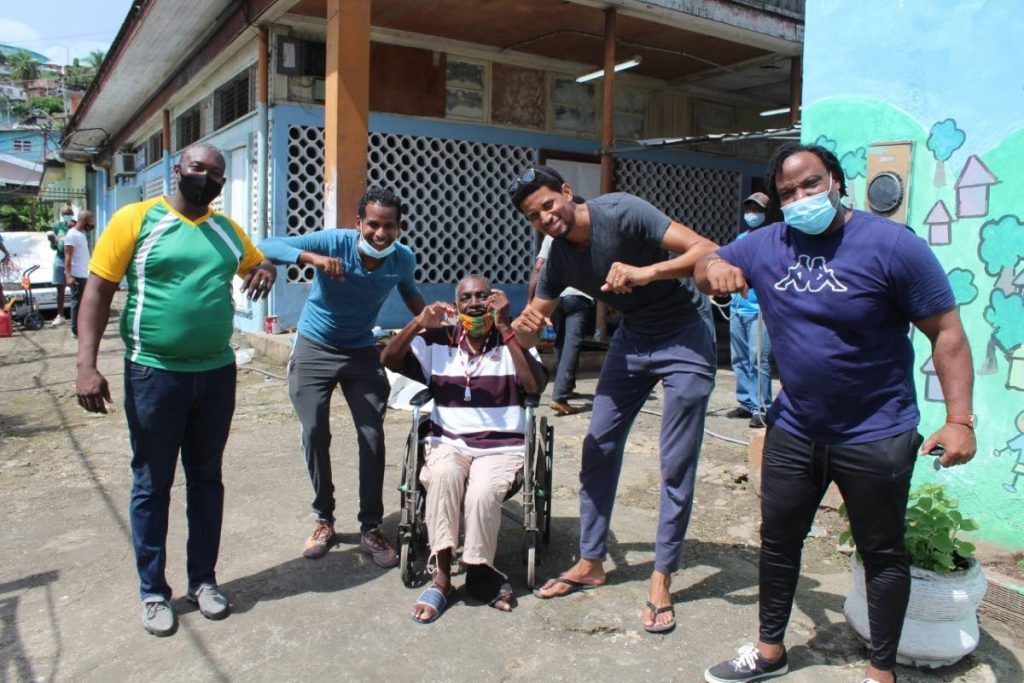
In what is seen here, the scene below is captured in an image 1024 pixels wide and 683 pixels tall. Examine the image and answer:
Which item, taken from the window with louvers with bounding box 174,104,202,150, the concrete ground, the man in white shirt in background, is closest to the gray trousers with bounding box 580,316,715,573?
the concrete ground

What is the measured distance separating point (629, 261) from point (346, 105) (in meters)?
5.01

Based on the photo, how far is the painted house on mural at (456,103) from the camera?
8383mm

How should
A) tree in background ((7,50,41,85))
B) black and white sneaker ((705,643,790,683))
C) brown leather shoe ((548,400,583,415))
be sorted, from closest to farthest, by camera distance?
black and white sneaker ((705,643,790,683)) < brown leather shoe ((548,400,583,415)) < tree in background ((7,50,41,85))

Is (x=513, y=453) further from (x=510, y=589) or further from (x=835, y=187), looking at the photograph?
(x=835, y=187)

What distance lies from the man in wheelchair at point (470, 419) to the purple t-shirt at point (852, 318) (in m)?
1.25

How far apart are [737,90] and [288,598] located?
10961 mm

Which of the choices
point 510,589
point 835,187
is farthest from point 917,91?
point 510,589

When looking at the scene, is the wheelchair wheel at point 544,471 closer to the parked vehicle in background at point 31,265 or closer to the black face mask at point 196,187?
the black face mask at point 196,187

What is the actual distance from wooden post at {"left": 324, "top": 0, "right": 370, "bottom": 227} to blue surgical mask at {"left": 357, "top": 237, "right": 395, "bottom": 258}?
397 cm

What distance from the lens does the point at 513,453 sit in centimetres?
338

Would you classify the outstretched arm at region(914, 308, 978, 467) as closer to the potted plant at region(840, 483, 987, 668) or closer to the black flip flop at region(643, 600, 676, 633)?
the potted plant at region(840, 483, 987, 668)

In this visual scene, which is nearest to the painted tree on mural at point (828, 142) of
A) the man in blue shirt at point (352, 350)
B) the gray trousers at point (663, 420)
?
the gray trousers at point (663, 420)

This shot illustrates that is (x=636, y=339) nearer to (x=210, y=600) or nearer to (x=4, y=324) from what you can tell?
(x=210, y=600)

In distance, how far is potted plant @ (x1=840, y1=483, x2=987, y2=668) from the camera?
2.68 m
